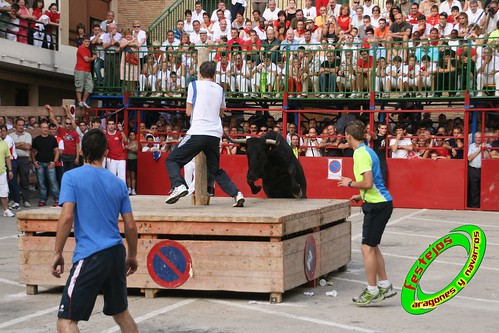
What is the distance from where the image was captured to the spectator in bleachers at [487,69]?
21.3 m

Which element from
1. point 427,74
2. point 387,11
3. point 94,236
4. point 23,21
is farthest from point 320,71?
point 94,236

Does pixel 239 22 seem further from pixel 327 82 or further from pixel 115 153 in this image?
pixel 115 153

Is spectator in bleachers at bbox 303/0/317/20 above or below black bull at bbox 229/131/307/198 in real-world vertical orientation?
above

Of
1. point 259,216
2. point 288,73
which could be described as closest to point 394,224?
point 288,73

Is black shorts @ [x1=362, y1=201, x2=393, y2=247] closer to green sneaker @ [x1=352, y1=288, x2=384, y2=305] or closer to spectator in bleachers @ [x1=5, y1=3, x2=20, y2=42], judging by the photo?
green sneaker @ [x1=352, y1=288, x2=384, y2=305]

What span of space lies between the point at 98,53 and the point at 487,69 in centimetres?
1060

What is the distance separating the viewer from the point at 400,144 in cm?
2256

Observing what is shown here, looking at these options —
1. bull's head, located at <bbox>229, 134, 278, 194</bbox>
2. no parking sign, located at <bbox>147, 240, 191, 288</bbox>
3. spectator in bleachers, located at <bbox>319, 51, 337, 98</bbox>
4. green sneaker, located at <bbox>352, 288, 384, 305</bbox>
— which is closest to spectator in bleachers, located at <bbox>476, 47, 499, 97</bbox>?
spectator in bleachers, located at <bbox>319, 51, 337, 98</bbox>

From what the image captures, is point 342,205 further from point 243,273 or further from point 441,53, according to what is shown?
point 441,53

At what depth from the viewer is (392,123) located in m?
24.6

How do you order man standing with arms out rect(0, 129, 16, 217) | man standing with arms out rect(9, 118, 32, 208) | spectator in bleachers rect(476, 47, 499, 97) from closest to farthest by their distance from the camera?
man standing with arms out rect(0, 129, 16, 217), man standing with arms out rect(9, 118, 32, 208), spectator in bleachers rect(476, 47, 499, 97)

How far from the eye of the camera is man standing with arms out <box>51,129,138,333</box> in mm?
6480

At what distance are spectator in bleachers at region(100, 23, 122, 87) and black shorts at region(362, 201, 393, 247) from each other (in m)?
16.6

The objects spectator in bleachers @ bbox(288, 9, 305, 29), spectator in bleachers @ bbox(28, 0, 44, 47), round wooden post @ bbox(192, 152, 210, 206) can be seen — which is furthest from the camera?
spectator in bleachers @ bbox(28, 0, 44, 47)
